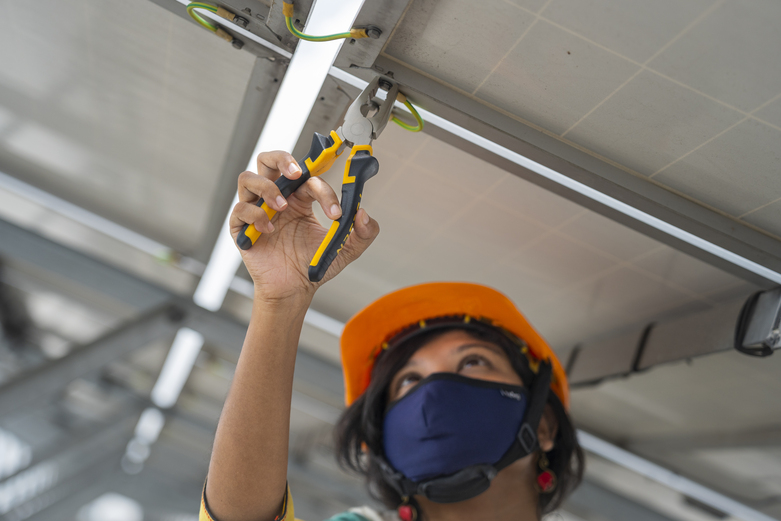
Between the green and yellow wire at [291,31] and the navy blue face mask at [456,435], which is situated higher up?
the green and yellow wire at [291,31]

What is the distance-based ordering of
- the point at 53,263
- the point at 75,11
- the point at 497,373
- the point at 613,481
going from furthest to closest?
the point at 613,481 → the point at 53,263 → the point at 497,373 → the point at 75,11

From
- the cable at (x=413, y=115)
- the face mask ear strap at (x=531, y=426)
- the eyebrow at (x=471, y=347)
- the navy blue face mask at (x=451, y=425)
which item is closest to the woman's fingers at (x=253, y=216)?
the cable at (x=413, y=115)

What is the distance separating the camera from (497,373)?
1.95 m

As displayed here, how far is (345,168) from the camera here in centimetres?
118

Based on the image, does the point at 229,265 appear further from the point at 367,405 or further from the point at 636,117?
the point at 636,117

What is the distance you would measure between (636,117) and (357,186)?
80 centimetres

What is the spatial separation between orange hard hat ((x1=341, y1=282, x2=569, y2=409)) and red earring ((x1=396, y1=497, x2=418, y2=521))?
533mm

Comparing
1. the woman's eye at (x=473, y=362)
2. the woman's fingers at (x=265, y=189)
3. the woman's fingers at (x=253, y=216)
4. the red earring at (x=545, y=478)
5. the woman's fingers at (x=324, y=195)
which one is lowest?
the red earring at (x=545, y=478)

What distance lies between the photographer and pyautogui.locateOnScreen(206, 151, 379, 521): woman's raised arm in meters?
1.17

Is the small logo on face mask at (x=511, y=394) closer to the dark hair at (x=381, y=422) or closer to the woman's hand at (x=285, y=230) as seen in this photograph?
the dark hair at (x=381, y=422)

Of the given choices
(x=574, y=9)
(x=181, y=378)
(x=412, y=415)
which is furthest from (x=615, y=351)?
(x=181, y=378)

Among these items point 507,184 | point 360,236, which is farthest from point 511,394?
point 360,236

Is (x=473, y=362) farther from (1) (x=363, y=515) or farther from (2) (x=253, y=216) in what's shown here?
(2) (x=253, y=216)

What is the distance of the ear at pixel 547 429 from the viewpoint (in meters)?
2.05
